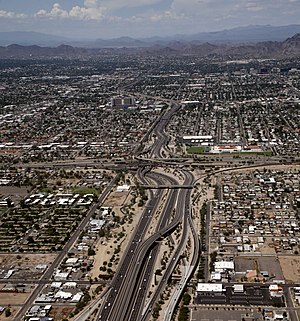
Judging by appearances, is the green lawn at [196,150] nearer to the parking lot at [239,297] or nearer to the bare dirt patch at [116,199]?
the bare dirt patch at [116,199]

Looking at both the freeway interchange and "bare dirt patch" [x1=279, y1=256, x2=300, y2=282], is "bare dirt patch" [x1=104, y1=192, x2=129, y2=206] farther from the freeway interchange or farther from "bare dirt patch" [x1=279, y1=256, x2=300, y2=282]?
"bare dirt patch" [x1=279, y1=256, x2=300, y2=282]

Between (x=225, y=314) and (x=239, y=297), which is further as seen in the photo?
(x=239, y=297)

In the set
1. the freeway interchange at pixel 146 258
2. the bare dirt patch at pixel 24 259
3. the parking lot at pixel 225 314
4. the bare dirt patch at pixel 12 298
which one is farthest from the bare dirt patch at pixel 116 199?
the parking lot at pixel 225 314

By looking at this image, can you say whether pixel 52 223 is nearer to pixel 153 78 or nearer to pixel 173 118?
pixel 173 118

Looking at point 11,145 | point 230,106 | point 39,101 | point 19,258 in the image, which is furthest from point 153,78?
point 19,258

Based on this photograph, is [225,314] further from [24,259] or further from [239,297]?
[24,259]

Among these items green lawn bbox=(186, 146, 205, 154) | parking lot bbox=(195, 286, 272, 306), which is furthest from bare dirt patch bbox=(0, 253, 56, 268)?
green lawn bbox=(186, 146, 205, 154)

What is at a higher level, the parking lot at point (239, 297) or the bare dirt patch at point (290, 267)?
the bare dirt patch at point (290, 267)

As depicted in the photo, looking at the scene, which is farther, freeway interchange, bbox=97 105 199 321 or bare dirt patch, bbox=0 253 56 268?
bare dirt patch, bbox=0 253 56 268

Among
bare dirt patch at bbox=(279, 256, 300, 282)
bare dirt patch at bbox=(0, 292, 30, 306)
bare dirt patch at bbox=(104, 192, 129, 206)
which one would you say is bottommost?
bare dirt patch at bbox=(0, 292, 30, 306)

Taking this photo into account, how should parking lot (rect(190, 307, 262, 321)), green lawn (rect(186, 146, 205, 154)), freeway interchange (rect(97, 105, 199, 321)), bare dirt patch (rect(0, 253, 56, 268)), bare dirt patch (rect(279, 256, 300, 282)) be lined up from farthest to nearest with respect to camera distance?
green lawn (rect(186, 146, 205, 154)) < bare dirt patch (rect(0, 253, 56, 268)) < bare dirt patch (rect(279, 256, 300, 282)) < freeway interchange (rect(97, 105, 199, 321)) < parking lot (rect(190, 307, 262, 321))

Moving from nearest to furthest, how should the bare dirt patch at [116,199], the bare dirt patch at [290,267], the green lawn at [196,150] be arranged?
the bare dirt patch at [290,267]
the bare dirt patch at [116,199]
the green lawn at [196,150]

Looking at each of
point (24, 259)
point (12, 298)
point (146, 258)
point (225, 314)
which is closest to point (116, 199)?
point (146, 258)
